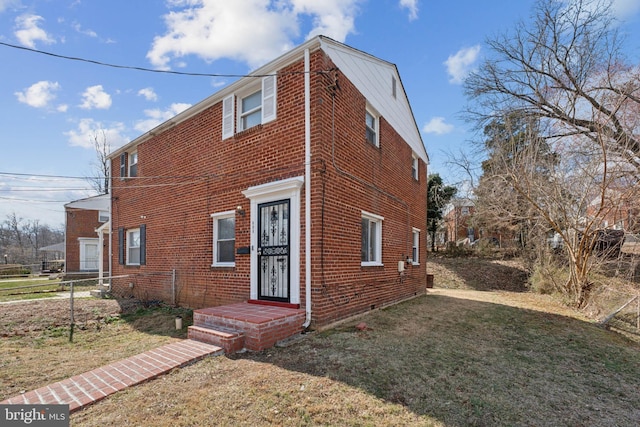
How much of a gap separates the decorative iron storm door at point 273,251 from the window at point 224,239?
3.44ft

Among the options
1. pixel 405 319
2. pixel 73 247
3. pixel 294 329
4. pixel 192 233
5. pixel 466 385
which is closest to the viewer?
pixel 466 385

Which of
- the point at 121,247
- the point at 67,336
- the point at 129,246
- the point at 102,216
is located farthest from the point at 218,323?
the point at 102,216

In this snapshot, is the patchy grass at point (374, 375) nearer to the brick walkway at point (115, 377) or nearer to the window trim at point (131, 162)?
the brick walkway at point (115, 377)

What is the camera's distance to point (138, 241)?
36.7ft

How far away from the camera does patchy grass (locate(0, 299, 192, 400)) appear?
15.7 ft

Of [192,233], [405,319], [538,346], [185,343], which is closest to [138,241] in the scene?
[192,233]

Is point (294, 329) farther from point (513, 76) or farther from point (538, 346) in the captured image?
point (513, 76)

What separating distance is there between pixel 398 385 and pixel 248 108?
6534mm

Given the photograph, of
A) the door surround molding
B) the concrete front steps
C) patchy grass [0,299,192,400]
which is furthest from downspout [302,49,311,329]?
patchy grass [0,299,192,400]

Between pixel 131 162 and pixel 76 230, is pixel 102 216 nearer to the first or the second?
pixel 76 230

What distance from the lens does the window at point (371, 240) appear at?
8.13 m

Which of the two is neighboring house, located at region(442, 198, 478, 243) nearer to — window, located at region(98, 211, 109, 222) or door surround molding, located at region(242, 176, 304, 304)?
door surround molding, located at region(242, 176, 304, 304)

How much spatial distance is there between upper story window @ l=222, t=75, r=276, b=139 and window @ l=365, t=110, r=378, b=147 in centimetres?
265

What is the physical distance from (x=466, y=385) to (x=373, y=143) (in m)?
6.20
